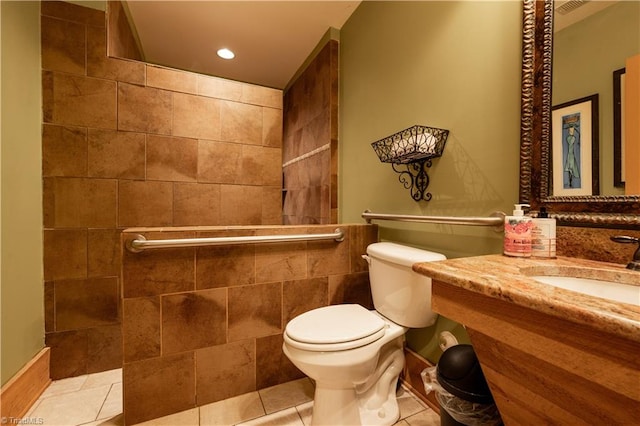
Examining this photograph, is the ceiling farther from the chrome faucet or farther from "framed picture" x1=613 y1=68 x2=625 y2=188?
the chrome faucet

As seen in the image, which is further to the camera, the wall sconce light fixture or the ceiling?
the ceiling

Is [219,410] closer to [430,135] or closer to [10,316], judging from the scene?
[10,316]

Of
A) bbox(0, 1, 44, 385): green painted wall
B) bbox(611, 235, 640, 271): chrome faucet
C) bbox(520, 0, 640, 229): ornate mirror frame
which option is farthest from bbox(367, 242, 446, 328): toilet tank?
bbox(0, 1, 44, 385): green painted wall

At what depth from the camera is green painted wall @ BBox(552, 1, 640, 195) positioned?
0.74 meters

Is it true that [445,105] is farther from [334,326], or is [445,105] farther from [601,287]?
[334,326]

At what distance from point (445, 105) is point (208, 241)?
1270mm

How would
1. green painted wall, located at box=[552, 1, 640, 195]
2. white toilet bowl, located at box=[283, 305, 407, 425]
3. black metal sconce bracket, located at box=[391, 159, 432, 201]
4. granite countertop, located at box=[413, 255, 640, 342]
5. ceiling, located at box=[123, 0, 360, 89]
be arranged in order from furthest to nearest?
ceiling, located at box=[123, 0, 360, 89], black metal sconce bracket, located at box=[391, 159, 432, 201], white toilet bowl, located at box=[283, 305, 407, 425], green painted wall, located at box=[552, 1, 640, 195], granite countertop, located at box=[413, 255, 640, 342]

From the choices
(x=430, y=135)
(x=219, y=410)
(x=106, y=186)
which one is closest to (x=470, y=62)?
(x=430, y=135)

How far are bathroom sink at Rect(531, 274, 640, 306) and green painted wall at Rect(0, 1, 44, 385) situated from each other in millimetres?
2091

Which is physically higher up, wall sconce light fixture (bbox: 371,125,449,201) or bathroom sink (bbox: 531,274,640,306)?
wall sconce light fixture (bbox: 371,125,449,201)

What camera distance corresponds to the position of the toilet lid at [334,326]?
1023 mm

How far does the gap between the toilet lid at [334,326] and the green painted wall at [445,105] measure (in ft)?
1.29

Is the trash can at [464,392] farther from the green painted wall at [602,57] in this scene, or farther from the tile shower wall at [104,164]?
the tile shower wall at [104,164]

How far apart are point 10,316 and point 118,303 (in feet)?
1.49
